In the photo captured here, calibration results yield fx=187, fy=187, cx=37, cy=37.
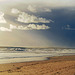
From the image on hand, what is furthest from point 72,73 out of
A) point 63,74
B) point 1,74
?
point 1,74

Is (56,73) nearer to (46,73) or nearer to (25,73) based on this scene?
(46,73)

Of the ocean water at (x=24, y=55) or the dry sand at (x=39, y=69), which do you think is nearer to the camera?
the dry sand at (x=39, y=69)

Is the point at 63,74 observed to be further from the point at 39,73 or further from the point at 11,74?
the point at 11,74

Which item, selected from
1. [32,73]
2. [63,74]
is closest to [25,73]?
[32,73]

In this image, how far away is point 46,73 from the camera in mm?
18812

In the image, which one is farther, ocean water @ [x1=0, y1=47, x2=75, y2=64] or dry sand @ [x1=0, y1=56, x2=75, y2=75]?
ocean water @ [x1=0, y1=47, x2=75, y2=64]

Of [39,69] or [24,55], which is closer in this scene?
[39,69]

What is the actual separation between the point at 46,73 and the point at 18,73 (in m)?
2.84

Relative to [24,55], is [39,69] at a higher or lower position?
higher

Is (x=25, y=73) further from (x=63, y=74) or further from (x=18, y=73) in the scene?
(x=63, y=74)

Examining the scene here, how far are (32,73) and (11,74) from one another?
6.96ft

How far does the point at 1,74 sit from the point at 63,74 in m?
6.13

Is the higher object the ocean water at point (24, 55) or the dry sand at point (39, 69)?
the dry sand at point (39, 69)

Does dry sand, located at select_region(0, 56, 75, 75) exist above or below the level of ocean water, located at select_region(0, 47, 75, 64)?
above
